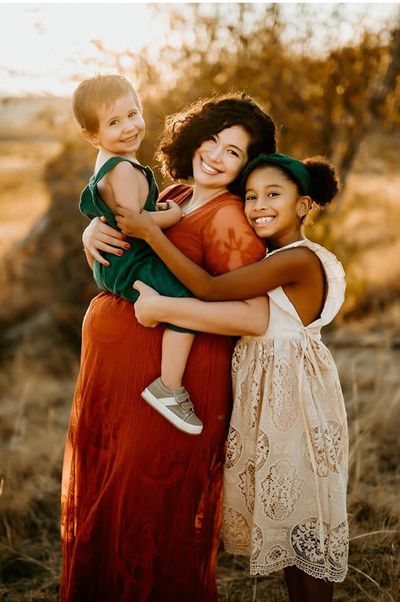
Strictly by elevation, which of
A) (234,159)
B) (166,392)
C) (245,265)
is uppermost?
(234,159)

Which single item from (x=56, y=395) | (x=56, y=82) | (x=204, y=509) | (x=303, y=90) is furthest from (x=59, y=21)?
(x=204, y=509)

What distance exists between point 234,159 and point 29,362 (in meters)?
5.32

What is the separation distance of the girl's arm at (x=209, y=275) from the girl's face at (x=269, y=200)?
133mm

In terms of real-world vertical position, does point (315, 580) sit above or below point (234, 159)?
below

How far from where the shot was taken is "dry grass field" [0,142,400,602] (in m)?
3.47

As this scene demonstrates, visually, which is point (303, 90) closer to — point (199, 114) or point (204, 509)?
point (199, 114)

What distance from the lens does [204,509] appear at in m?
2.64

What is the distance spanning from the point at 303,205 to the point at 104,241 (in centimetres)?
71

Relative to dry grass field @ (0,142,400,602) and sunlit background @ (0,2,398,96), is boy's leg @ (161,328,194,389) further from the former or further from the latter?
sunlit background @ (0,2,398,96)

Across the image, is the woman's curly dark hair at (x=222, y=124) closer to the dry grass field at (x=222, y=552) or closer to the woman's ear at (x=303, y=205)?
the woman's ear at (x=303, y=205)

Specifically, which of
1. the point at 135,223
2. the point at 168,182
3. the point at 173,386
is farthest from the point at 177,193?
the point at 168,182

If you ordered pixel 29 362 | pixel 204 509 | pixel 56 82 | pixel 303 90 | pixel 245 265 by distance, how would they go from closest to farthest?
pixel 245 265 → pixel 204 509 → pixel 56 82 → pixel 303 90 → pixel 29 362

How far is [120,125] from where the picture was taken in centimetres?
254

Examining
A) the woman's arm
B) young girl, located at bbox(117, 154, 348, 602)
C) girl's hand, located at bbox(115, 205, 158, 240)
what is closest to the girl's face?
young girl, located at bbox(117, 154, 348, 602)
